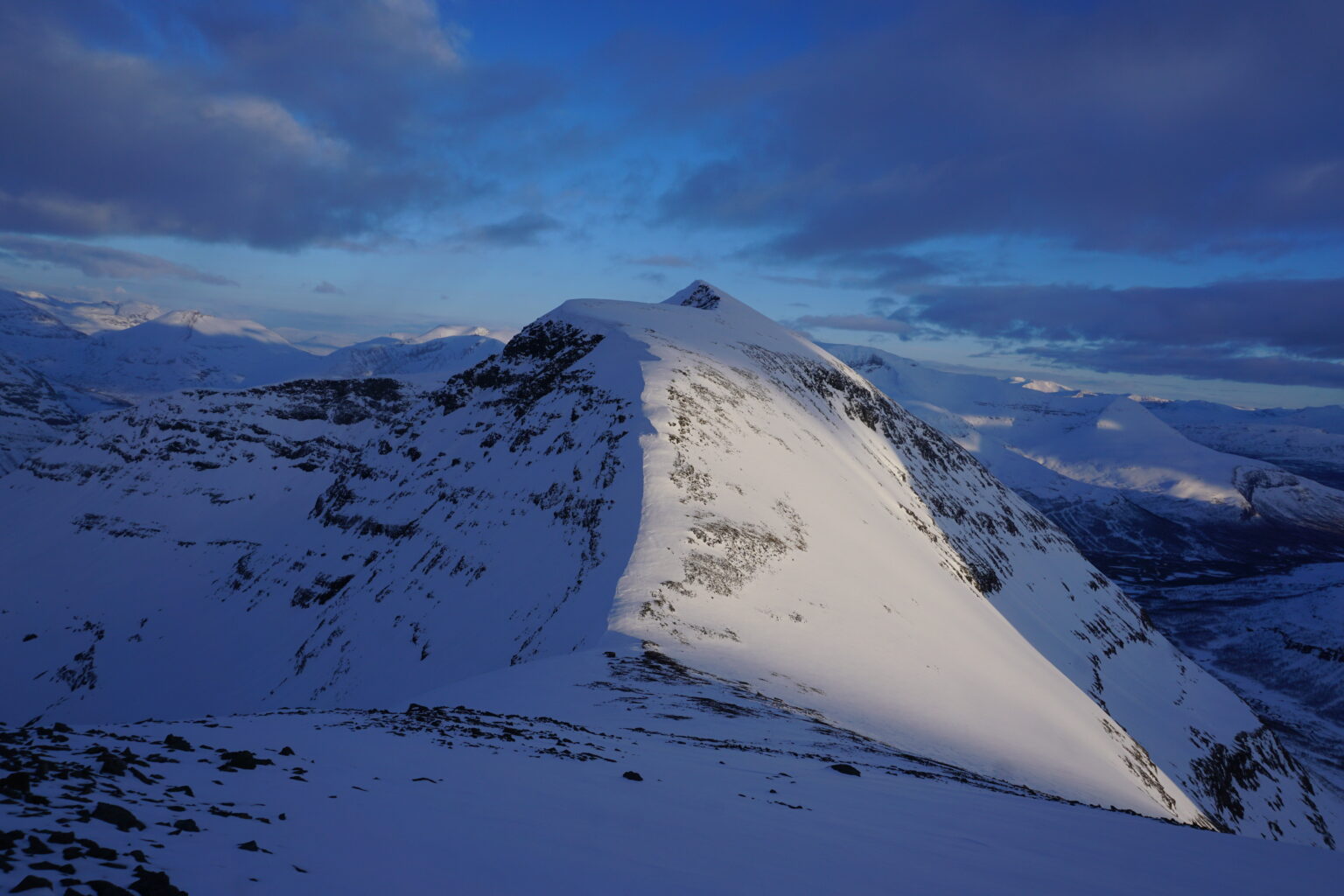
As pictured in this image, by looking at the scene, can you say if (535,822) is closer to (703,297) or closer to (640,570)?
(640,570)

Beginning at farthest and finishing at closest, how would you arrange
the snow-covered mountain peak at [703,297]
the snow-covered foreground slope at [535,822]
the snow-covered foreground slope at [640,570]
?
1. the snow-covered mountain peak at [703,297]
2. the snow-covered foreground slope at [640,570]
3. the snow-covered foreground slope at [535,822]

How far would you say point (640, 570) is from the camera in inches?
1291

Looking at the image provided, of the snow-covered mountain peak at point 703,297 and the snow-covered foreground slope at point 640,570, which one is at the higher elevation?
the snow-covered mountain peak at point 703,297

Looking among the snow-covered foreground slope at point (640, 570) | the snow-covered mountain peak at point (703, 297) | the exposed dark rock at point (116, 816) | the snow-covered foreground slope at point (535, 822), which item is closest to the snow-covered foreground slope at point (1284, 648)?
the snow-covered foreground slope at point (640, 570)

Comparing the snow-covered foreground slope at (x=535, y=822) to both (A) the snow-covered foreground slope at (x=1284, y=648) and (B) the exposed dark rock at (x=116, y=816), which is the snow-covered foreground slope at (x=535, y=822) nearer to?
(B) the exposed dark rock at (x=116, y=816)

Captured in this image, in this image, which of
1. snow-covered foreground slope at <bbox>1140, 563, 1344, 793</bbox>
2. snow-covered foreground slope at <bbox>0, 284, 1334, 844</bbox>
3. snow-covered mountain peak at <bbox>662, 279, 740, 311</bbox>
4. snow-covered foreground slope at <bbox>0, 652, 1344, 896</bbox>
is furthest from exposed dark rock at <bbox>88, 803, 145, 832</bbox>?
snow-covered foreground slope at <bbox>1140, 563, 1344, 793</bbox>

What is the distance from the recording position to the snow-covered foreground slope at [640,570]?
32312 millimetres

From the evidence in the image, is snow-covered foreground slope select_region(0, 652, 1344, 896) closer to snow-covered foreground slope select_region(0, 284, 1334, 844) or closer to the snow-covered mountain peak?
snow-covered foreground slope select_region(0, 284, 1334, 844)

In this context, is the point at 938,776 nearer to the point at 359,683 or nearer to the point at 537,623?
the point at 537,623

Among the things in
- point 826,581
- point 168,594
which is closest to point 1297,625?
point 826,581

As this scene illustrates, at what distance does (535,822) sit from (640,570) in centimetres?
2472

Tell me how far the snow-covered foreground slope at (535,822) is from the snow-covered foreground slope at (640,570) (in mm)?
12135

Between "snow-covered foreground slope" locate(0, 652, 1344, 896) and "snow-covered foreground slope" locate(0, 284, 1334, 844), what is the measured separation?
1214 centimetres

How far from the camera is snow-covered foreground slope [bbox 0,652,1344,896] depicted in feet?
18.9
